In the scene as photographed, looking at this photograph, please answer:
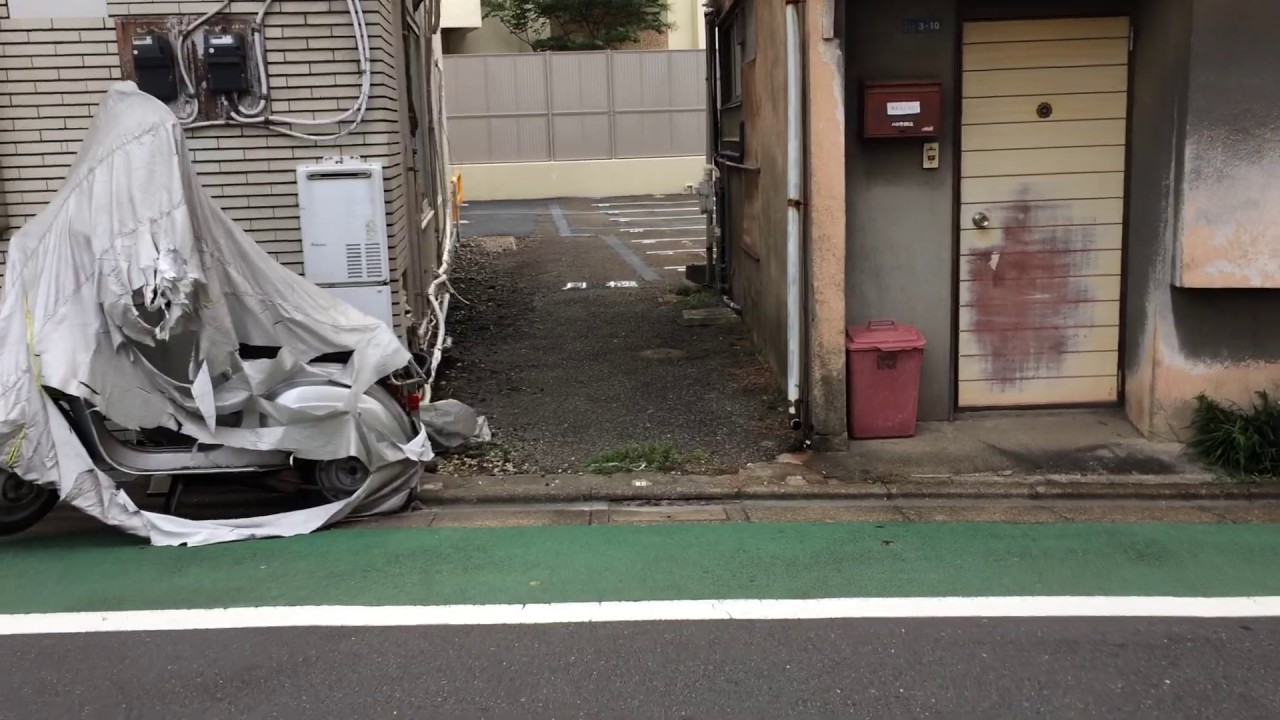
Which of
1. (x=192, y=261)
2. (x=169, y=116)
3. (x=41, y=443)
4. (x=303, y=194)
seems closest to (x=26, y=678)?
(x=41, y=443)

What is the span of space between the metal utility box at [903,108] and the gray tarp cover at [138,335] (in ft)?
11.2

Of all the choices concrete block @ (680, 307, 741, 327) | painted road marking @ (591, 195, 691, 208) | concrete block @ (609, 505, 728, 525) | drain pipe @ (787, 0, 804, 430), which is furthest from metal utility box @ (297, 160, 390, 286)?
painted road marking @ (591, 195, 691, 208)

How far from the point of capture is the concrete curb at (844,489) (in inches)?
239

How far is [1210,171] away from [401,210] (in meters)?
5.37

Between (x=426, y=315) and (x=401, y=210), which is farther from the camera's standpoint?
(x=426, y=315)

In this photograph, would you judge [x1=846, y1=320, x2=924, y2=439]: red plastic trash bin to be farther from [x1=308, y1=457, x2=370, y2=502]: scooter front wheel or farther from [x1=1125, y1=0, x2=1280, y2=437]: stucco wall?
[x1=308, y1=457, x2=370, y2=502]: scooter front wheel

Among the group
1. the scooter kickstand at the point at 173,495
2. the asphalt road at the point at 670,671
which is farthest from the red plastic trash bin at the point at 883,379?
the scooter kickstand at the point at 173,495

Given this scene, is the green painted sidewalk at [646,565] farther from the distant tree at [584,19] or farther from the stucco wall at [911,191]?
the distant tree at [584,19]

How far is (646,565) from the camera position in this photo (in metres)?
5.02

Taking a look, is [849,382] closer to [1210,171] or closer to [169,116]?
[1210,171]

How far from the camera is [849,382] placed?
6863 mm

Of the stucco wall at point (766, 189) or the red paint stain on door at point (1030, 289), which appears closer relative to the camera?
the red paint stain on door at point (1030, 289)

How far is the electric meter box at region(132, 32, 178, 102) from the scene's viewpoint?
261 inches

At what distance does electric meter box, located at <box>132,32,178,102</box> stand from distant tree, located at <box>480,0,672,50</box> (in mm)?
25590
